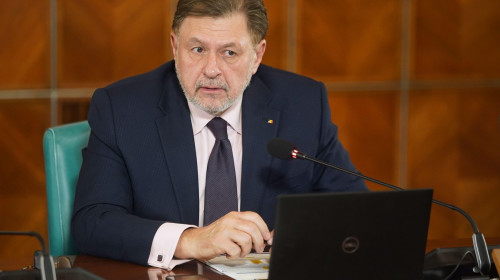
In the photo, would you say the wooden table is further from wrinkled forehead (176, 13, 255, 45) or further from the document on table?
wrinkled forehead (176, 13, 255, 45)

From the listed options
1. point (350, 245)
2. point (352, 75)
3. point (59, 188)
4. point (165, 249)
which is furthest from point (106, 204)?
point (352, 75)

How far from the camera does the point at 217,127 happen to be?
241cm

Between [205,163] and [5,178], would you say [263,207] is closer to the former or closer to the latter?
[205,163]

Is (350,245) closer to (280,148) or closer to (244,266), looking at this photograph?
(244,266)

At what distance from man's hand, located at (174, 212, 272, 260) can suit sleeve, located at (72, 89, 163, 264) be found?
12 cm

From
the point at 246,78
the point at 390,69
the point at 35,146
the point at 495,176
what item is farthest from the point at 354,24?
the point at 246,78

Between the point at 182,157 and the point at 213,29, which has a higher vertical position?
the point at 213,29

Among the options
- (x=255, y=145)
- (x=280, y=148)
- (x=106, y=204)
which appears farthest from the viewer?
(x=255, y=145)

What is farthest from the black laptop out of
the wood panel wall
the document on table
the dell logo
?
the wood panel wall

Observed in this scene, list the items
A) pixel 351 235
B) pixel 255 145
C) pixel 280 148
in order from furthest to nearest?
1. pixel 255 145
2. pixel 280 148
3. pixel 351 235

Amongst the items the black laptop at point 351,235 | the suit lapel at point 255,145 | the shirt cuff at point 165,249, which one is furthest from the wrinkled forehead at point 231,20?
the black laptop at point 351,235

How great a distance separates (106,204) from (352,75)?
2.60 metres

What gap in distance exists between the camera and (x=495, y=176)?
189 inches

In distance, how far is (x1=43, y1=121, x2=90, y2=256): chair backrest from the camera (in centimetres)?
229
